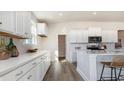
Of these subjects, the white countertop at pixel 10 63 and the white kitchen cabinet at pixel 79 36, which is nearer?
the white countertop at pixel 10 63

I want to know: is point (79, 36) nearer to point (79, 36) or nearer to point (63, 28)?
point (79, 36)

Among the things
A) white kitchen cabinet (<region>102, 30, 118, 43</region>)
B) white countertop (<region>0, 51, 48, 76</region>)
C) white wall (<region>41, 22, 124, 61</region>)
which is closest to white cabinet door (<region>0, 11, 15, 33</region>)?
white countertop (<region>0, 51, 48, 76</region>)

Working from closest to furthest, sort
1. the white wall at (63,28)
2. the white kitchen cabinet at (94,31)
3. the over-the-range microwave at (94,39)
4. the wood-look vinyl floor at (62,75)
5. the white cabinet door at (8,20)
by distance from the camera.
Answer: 1. the white cabinet door at (8,20)
2. the wood-look vinyl floor at (62,75)
3. the over-the-range microwave at (94,39)
4. the white kitchen cabinet at (94,31)
5. the white wall at (63,28)

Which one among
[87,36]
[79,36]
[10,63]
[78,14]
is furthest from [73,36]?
[10,63]

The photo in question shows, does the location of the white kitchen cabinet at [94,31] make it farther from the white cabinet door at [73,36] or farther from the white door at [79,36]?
the white cabinet door at [73,36]

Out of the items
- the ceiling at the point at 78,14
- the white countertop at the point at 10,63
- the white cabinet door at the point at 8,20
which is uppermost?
the ceiling at the point at 78,14

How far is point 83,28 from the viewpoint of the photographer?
9375 millimetres

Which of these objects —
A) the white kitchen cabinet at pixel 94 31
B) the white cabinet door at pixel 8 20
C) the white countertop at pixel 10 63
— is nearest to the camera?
the white countertop at pixel 10 63

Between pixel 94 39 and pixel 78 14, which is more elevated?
pixel 78 14

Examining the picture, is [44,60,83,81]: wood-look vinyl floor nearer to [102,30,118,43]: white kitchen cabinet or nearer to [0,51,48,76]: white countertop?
[0,51,48,76]: white countertop

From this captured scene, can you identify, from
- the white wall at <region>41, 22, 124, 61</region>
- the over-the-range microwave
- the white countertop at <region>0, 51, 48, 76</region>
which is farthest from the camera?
the white wall at <region>41, 22, 124, 61</region>

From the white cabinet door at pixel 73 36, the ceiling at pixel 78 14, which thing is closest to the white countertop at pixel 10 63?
the ceiling at pixel 78 14

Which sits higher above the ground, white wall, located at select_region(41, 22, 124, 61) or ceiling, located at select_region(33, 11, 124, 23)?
ceiling, located at select_region(33, 11, 124, 23)
